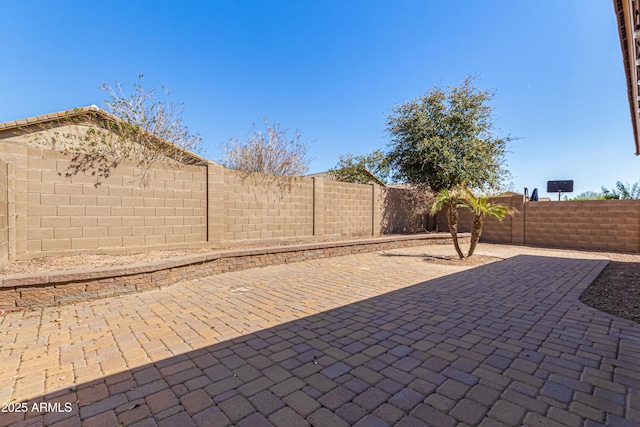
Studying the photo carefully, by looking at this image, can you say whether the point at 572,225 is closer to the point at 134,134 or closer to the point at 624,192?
the point at 624,192

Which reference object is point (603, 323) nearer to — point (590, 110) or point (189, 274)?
point (189, 274)

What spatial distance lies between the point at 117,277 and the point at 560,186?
23.7 meters

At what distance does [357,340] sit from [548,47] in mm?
11779

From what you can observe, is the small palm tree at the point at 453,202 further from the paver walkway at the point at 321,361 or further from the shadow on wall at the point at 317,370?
the shadow on wall at the point at 317,370

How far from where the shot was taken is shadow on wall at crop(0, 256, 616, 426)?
5.88 feet

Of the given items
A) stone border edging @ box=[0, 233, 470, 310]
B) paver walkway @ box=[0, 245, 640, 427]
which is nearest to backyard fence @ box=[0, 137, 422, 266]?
stone border edging @ box=[0, 233, 470, 310]

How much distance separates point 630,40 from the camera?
4.86 meters

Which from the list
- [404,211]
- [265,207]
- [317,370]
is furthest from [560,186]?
[317,370]

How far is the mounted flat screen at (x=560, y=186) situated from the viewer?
1825 centimetres

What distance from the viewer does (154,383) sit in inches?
82.3

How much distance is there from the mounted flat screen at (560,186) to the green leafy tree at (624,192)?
429cm

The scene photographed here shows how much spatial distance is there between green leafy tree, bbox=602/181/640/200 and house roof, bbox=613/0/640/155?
27.0ft

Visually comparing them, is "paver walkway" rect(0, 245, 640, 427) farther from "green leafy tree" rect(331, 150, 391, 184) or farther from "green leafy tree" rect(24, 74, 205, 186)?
"green leafy tree" rect(331, 150, 391, 184)

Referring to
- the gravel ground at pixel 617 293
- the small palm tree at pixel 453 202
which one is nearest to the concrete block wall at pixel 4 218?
the small palm tree at pixel 453 202
